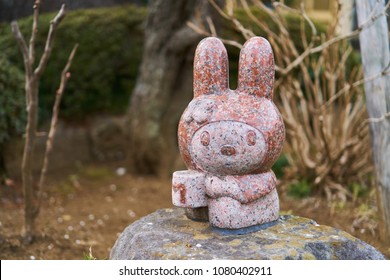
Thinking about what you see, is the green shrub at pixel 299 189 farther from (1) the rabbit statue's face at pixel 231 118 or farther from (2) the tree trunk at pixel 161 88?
(1) the rabbit statue's face at pixel 231 118

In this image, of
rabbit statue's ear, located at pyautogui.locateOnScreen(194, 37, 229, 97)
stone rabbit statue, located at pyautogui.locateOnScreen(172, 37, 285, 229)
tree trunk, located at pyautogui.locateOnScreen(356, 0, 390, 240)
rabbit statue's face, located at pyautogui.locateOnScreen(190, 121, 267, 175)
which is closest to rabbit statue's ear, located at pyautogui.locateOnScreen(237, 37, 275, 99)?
stone rabbit statue, located at pyautogui.locateOnScreen(172, 37, 285, 229)

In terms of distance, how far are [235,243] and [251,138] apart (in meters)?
0.53

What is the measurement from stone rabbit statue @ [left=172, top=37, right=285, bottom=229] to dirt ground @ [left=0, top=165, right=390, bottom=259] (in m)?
1.02

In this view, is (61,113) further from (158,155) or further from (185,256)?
(185,256)

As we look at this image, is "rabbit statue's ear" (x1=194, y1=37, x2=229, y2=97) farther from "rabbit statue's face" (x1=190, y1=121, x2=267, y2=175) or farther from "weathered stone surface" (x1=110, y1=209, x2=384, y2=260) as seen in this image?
"weathered stone surface" (x1=110, y1=209, x2=384, y2=260)

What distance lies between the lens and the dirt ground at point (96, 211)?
13.5 feet

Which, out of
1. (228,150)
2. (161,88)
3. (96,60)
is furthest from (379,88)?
(96,60)

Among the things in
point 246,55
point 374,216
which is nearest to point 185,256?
point 246,55

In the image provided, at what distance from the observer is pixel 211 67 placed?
3.05 m

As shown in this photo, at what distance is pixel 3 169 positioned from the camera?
545 centimetres

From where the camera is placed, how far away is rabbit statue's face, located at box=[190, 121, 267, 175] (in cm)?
290

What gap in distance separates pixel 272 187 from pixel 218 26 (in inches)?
114

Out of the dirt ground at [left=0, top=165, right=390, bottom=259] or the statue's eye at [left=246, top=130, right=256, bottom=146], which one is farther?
the dirt ground at [left=0, top=165, right=390, bottom=259]

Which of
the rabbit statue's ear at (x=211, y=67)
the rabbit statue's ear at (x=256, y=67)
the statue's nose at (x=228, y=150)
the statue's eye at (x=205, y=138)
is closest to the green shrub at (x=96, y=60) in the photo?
the rabbit statue's ear at (x=211, y=67)
